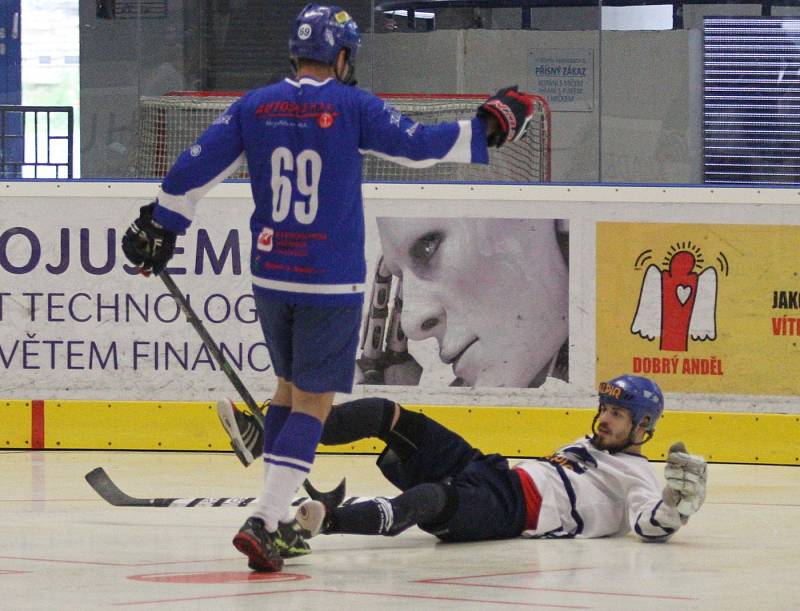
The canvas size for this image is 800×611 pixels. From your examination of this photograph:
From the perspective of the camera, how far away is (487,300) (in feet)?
22.1

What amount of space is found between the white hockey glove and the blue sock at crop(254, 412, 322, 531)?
36.9 inches

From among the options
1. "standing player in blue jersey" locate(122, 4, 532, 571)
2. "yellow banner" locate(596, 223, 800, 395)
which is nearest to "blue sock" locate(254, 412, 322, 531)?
"standing player in blue jersey" locate(122, 4, 532, 571)

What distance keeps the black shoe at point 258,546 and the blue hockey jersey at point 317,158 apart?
571mm

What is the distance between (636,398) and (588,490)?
285 mm

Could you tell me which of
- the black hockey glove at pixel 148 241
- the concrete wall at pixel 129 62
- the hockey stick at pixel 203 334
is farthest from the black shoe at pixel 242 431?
the concrete wall at pixel 129 62

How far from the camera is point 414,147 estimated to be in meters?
4.11

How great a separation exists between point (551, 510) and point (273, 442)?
0.81 metres

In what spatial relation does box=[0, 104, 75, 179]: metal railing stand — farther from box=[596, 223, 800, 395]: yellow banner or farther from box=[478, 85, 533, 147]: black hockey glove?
box=[478, 85, 533, 147]: black hockey glove

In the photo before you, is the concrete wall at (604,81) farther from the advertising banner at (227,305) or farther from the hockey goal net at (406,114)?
the advertising banner at (227,305)

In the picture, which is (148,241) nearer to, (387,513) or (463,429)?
(387,513)

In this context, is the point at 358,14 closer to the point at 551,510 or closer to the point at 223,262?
the point at 223,262

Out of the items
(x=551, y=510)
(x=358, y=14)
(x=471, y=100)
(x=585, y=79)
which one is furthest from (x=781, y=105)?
(x=551, y=510)

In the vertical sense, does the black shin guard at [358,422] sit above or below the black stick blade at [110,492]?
above

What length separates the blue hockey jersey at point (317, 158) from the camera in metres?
4.14
